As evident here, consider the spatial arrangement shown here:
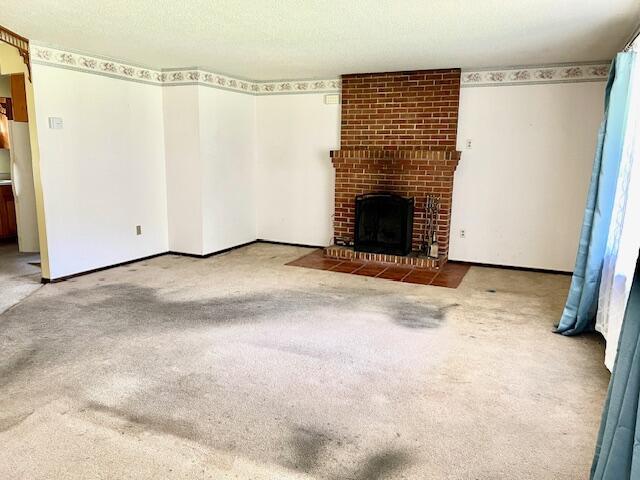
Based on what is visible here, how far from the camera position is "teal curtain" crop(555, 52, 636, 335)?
3.05m

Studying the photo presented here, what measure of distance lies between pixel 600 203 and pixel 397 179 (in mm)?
2637

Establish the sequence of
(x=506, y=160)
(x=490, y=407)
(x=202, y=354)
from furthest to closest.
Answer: (x=506, y=160), (x=202, y=354), (x=490, y=407)

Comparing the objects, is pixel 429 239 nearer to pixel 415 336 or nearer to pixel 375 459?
pixel 415 336

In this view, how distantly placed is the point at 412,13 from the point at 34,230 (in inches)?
195

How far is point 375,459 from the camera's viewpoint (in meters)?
1.98

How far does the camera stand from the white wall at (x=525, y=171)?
4.85 m

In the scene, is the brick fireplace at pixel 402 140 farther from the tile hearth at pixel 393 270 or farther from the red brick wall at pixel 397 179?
the tile hearth at pixel 393 270

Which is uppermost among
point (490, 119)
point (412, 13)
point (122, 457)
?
point (412, 13)

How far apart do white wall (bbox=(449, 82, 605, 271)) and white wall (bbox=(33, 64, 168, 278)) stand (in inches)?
139

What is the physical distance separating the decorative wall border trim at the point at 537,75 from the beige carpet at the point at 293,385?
2.23m

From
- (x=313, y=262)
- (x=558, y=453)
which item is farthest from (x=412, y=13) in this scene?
(x=313, y=262)

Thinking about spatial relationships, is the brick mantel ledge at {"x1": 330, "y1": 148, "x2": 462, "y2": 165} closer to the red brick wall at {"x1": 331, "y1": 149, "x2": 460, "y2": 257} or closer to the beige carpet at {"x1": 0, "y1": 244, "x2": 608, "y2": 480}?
the red brick wall at {"x1": 331, "y1": 149, "x2": 460, "y2": 257}

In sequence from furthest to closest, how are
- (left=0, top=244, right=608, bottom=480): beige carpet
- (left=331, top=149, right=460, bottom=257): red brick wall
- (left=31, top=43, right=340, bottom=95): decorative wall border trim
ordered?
(left=331, top=149, right=460, bottom=257): red brick wall, (left=31, top=43, right=340, bottom=95): decorative wall border trim, (left=0, top=244, right=608, bottom=480): beige carpet

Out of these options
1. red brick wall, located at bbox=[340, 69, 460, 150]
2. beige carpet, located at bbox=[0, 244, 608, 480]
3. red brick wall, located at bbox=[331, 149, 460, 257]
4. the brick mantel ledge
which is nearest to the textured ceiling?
red brick wall, located at bbox=[340, 69, 460, 150]
